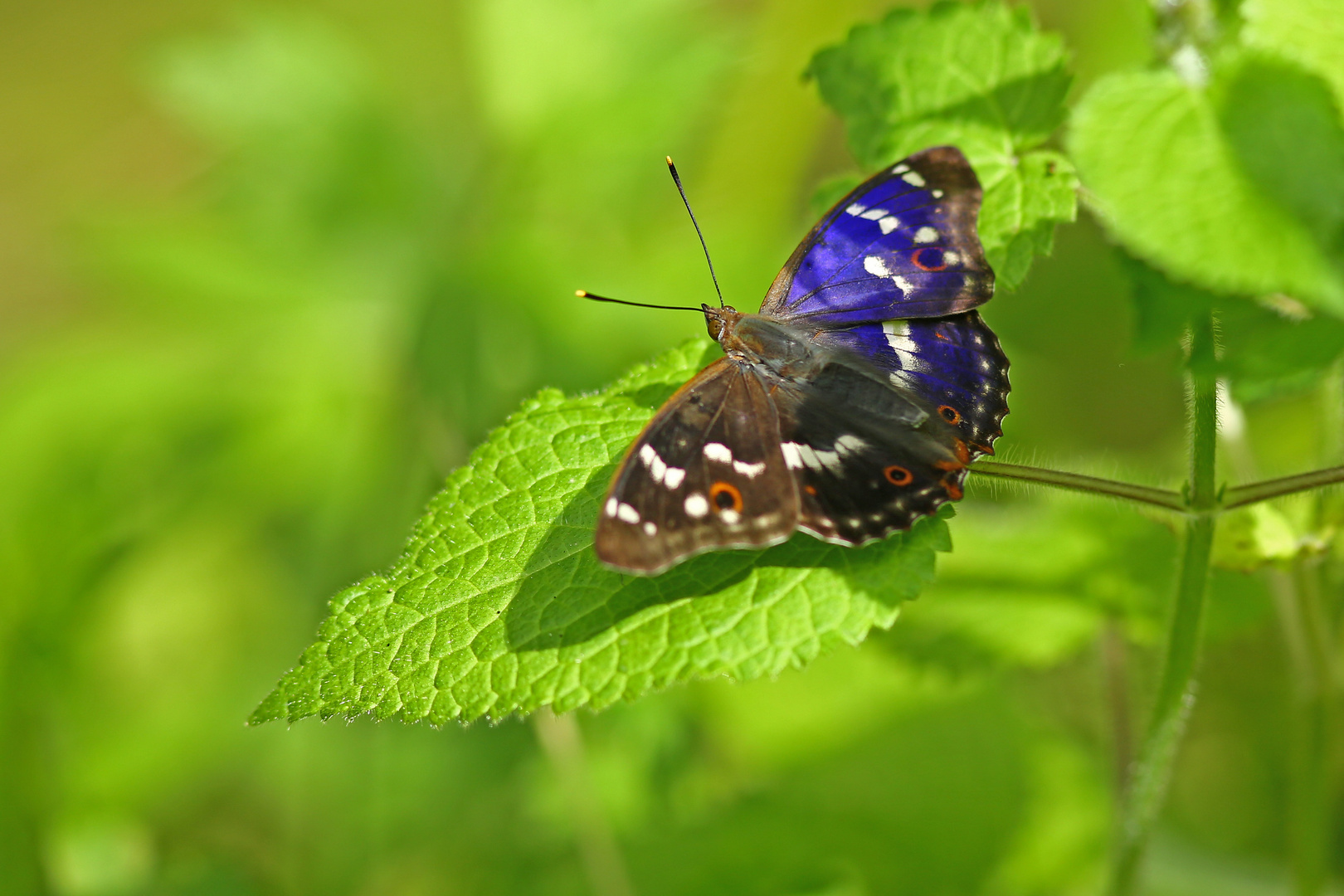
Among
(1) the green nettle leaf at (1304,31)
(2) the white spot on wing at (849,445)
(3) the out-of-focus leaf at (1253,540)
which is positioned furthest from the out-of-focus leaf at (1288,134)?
(2) the white spot on wing at (849,445)

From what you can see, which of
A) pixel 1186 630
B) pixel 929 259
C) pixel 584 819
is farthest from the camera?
pixel 584 819

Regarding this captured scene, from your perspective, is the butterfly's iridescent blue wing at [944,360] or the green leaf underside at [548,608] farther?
the butterfly's iridescent blue wing at [944,360]

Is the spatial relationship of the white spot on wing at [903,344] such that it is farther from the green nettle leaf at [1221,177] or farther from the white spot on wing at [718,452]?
the green nettle leaf at [1221,177]

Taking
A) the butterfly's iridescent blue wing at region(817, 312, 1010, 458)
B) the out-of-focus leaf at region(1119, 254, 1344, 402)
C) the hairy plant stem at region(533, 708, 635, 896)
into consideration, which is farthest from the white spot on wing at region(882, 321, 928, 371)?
the hairy plant stem at region(533, 708, 635, 896)

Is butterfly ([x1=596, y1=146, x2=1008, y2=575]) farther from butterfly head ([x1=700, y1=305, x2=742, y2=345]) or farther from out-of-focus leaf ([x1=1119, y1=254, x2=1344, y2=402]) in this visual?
out-of-focus leaf ([x1=1119, y1=254, x2=1344, y2=402])

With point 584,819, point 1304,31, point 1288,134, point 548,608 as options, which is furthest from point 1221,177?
point 584,819

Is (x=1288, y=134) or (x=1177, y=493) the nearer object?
(x=1288, y=134)

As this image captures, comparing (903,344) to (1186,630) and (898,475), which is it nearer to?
(898,475)

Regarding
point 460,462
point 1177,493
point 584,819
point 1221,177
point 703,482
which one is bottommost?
point 584,819
